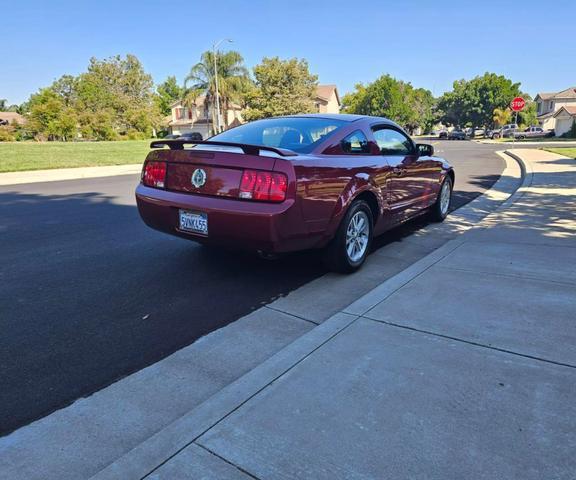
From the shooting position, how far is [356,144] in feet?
15.4

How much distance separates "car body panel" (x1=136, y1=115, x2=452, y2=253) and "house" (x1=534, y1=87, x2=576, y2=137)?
58132 millimetres

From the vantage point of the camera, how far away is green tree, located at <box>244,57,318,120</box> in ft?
152

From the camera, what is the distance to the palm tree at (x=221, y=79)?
46188 mm

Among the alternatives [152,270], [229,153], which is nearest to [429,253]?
[229,153]

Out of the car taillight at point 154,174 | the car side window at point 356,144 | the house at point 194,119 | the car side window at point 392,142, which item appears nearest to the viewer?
the car taillight at point 154,174

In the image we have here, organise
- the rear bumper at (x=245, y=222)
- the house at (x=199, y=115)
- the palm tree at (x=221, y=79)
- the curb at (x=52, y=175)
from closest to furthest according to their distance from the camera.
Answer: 1. the rear bumper at (x=245, y=222)
2. the curb at (x=52, y=175)
3. the palm tree at (x=221, y=79)
4. the house at (x=199, y=115)

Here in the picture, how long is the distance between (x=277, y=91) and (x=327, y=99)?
23381 mm

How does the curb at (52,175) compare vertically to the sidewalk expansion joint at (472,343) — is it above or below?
above

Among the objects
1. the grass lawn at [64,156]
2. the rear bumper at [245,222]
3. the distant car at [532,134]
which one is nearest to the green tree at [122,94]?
the grass lawn at [64,156]

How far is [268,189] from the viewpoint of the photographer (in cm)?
367

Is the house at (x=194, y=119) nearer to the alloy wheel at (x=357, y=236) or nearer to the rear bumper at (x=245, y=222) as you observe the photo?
the alloy wheel at (x=357, y=236)

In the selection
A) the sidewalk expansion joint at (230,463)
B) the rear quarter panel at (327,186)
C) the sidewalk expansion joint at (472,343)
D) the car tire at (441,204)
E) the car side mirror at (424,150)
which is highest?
the car side mirror at (424,150)

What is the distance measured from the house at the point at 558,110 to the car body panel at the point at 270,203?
191 feet

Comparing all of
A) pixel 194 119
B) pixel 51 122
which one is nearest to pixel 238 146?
pixel 51 122
